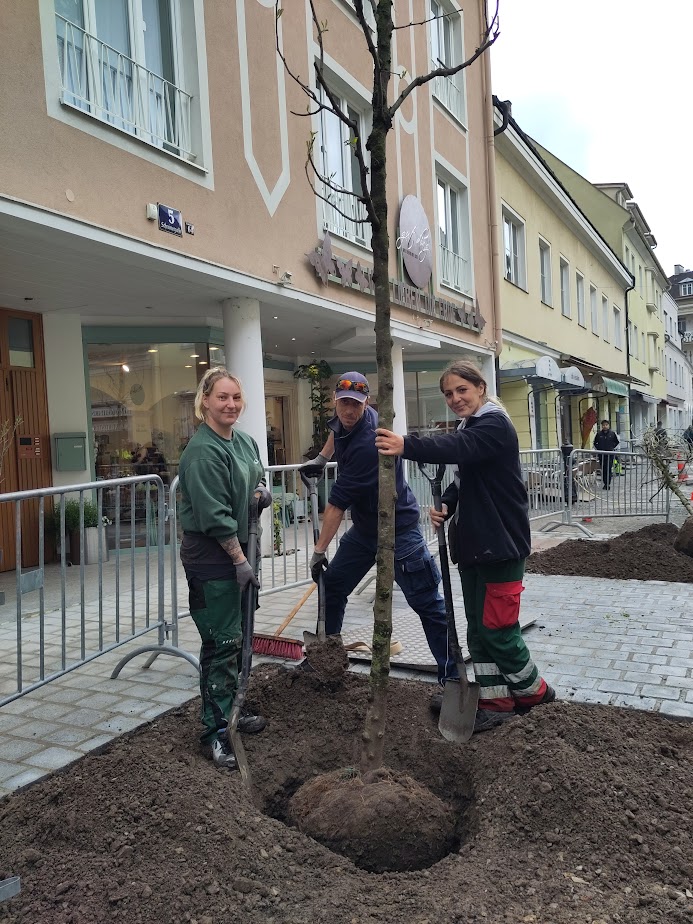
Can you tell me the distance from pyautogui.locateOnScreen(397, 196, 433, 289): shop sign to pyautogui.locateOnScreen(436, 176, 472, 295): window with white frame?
1.27m

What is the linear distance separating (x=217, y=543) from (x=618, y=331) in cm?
3151

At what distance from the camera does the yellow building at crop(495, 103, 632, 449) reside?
1723 centimetres

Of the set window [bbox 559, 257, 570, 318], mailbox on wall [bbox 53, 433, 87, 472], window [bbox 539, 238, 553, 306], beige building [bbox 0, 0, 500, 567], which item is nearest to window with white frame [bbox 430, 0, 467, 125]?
beige building [bbox 0, 0, 500, 567]

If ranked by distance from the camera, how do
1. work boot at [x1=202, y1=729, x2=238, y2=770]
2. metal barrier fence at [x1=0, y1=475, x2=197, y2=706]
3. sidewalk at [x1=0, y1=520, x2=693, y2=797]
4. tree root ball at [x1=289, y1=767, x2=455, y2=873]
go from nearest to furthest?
1. tree root ball at [x1=289, y1=767, x2=455, y2=873]
2. work boot at [x1=202, y1=729, x2=238, y2=770]
3. sidewalk at [x1=0, y1=520, x2=693, y2=797]
4. metal barrier fence at [x1=0, y1=475, x2=197, y2=706]

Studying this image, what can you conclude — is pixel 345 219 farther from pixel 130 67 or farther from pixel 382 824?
pixel 382 824

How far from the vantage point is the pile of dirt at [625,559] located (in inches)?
284

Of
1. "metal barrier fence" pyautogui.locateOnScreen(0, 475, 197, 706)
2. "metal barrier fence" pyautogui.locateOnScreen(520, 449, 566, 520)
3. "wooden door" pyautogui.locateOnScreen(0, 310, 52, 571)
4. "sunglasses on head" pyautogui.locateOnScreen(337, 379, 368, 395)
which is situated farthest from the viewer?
"metal barrier fence" pyautogui.locateOnScreen(520, 449, 566, 520)

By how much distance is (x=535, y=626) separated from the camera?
212 inches

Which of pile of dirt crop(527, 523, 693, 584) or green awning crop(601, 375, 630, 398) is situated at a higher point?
green awning crop(601, 375, 630, 398)

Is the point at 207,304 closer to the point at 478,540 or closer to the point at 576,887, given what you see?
the point at 478,540

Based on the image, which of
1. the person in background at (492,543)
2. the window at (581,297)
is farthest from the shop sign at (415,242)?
the window at (581,297)

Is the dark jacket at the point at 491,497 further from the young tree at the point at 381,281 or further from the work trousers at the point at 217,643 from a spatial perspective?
the work trousers at the point at 217,643

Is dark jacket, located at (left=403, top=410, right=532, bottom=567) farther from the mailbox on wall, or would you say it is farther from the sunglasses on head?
the mailbox on wall

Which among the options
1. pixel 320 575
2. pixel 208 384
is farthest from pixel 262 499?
pixel 320 575
